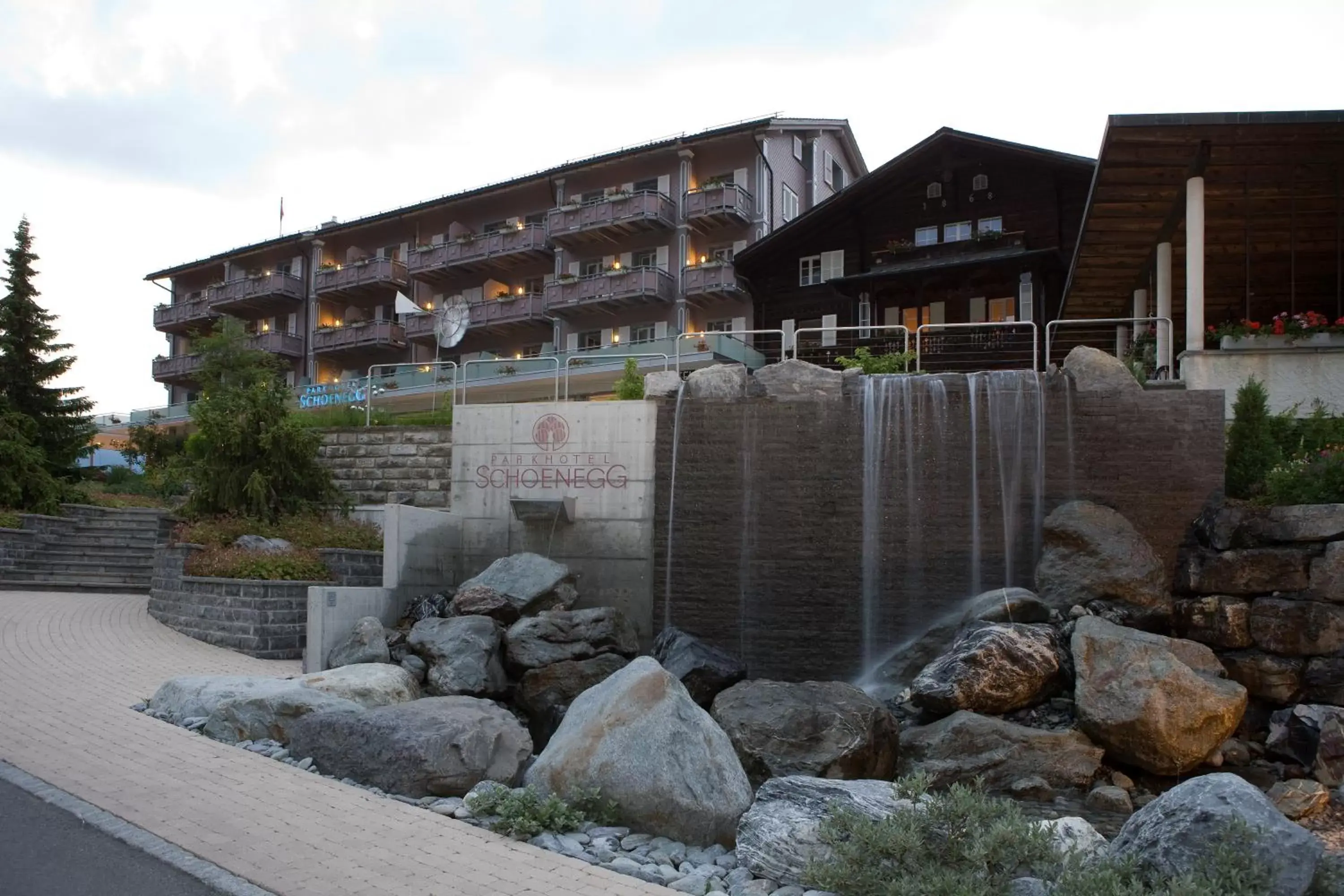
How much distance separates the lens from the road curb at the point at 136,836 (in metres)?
6.23

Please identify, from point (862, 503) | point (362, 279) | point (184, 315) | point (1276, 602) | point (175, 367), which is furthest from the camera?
point (184, 315)

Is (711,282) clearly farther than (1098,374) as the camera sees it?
Yes

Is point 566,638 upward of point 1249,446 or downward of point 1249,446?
downward

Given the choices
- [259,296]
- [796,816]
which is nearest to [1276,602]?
[796,816]

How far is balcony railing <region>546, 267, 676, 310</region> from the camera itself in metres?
39.1

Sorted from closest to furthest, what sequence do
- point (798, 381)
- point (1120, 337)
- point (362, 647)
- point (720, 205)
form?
1. point (362, 647)
2. point (798, 381)
3. point (1120, 337)
4. point (720, 205)

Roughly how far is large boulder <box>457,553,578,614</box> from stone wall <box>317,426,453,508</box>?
380 cm

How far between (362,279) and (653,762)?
4360 cm

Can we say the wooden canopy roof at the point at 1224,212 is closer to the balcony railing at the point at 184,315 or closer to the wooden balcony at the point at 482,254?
the wooden balcony at the point at 482,254

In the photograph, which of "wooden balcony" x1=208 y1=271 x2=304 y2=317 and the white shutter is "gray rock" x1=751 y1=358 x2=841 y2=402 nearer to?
the white shutter

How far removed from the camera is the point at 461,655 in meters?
13.4

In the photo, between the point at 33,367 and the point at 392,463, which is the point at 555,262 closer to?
the point at 33,367

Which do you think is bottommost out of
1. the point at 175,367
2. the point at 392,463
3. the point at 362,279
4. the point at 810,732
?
the point at 810,732

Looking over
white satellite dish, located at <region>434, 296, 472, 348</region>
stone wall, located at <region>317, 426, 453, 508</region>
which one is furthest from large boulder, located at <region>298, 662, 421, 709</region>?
white satellite dish, located at <region>434, 296, 472, 348</region>
